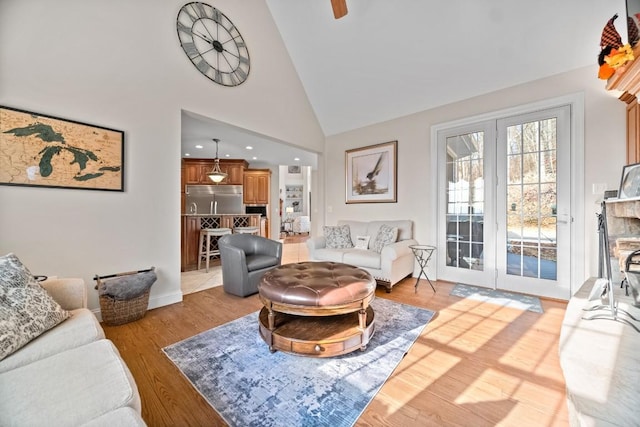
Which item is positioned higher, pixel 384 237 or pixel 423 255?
pixel 384 237

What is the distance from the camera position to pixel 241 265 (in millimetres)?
3006

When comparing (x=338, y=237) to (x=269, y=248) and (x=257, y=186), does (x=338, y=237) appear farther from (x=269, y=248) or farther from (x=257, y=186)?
(x=257, y=186)

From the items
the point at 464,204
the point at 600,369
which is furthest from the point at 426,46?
the point at 600,369

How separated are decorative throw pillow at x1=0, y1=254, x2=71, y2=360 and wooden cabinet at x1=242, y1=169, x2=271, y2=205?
5.94 m

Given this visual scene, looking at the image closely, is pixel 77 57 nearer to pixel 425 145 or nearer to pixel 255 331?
pixel 255 331

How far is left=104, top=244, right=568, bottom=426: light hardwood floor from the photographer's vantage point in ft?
4.30

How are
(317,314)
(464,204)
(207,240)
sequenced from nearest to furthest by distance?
(317,314), (464,204), (207,240)

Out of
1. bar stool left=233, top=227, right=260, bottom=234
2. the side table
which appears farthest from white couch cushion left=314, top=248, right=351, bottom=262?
bar stool left=233, top=227, right=260, bottom=234

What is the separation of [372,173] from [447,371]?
338 cm

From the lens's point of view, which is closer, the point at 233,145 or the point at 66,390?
the point at 66,390

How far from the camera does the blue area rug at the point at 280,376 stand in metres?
1.32

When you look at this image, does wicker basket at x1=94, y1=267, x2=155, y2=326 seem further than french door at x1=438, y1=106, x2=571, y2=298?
No

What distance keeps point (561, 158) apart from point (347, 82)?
3.12m

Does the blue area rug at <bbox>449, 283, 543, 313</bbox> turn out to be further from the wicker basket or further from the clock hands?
the clock hands
